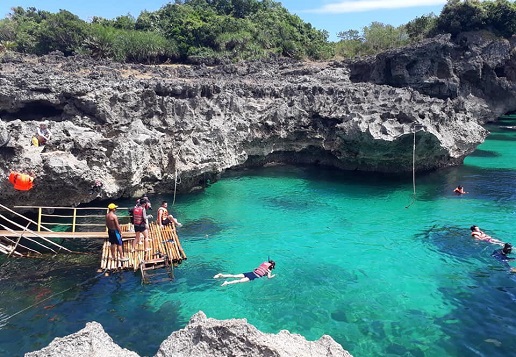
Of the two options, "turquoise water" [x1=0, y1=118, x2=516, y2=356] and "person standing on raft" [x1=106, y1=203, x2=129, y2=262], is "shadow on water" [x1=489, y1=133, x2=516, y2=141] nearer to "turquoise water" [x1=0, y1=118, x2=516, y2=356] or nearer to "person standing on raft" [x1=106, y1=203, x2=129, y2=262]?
"turquoise water" [x1=0, y1=118, x2=516, y2=356]

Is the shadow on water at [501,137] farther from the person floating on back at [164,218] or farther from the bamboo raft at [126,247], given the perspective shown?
the bamboo raft at [126,247]

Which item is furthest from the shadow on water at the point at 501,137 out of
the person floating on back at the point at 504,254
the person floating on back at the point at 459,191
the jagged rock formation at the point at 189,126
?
the person floating on back at the point at 504,254

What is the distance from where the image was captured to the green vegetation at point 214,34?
37906 mm

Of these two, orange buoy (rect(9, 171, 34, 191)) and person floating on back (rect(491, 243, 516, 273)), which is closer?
person floating on back (rect(491, 243, 516, 273))

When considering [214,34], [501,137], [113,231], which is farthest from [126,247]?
[501,137]

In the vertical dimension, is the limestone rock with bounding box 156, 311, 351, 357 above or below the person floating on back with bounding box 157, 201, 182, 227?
above

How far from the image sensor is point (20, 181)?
14625 mm

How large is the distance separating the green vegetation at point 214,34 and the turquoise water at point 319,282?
23.5 meters

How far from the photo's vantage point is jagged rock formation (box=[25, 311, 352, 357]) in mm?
5254

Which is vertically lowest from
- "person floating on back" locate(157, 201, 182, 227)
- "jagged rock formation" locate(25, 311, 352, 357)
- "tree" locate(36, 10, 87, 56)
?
"person floating on back" locate(157, 201, 182, 227)

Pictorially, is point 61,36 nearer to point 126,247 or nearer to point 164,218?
point 164,218

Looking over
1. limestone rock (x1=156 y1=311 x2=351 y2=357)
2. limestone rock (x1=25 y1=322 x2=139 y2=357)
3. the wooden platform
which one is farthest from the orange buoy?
limestone rock (x1=156 y1=311 x2=351 y2=357)

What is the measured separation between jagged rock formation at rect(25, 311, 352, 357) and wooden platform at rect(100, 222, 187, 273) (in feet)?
25.4

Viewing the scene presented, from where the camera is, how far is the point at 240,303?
1208 centimetres
